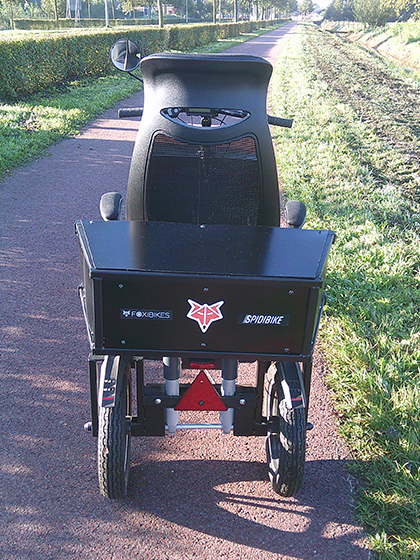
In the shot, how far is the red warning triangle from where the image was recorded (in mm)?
2344

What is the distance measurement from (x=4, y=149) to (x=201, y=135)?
20.4ft

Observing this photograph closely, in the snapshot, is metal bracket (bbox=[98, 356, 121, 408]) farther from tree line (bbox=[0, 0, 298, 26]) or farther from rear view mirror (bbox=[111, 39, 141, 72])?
tree line (bbox=[0, 0, 298, 26])

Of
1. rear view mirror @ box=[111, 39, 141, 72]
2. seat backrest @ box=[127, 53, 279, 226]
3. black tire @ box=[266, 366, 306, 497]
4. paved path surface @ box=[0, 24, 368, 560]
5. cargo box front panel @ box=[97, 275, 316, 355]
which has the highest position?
rear view mirror @ box=[111, 39, 141, 72]

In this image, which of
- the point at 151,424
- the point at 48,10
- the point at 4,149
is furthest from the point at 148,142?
the point at 48,10

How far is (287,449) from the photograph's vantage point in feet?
7.75

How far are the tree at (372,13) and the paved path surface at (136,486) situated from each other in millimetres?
64142

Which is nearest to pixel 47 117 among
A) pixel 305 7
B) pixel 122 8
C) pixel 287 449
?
pixel 287 449

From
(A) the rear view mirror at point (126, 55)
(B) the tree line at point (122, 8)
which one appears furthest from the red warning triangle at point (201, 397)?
(B) the tree line at point (122, 8)

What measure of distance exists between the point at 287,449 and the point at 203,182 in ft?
4.18

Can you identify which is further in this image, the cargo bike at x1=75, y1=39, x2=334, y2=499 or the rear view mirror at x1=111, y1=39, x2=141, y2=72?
the rear view mirror at x1=111, y1=39, x2=141, y2=72

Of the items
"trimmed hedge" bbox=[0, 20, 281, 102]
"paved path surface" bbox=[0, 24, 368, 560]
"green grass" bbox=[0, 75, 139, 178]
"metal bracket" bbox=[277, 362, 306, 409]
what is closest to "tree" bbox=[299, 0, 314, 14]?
"trimmed hedge" bbox=[0, 20, 281, 102]

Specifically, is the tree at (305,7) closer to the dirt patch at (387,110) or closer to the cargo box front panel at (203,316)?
the dirt patch at (387,110)

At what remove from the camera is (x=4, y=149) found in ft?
25.9

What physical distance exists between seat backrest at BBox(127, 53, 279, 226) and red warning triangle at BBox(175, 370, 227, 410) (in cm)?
81
